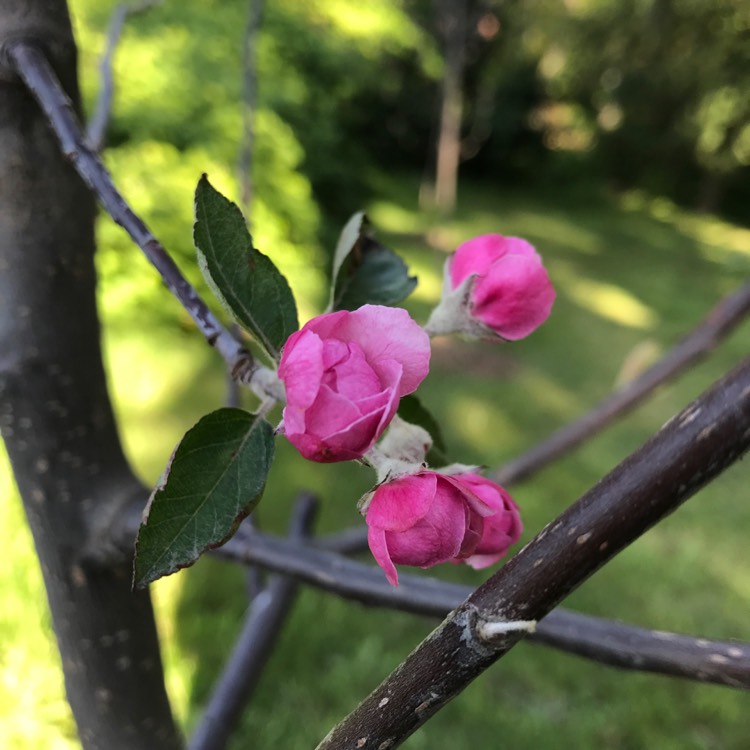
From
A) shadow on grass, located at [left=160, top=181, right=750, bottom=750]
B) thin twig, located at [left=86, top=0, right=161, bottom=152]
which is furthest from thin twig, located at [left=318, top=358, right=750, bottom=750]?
shadow on grass, located at [left=160, top=181, right=750, bottom=750]

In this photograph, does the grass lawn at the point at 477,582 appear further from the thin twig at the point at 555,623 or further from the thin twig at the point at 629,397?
the thin twig at the point at 555,623

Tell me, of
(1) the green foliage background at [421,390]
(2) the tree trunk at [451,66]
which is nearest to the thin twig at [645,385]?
(1) the green foliage background at [421,390]

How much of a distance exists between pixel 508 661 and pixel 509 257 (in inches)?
64.2

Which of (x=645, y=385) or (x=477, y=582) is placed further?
(x=477, y=582)

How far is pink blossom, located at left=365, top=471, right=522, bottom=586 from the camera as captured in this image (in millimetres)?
237

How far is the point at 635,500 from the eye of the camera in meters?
0.20

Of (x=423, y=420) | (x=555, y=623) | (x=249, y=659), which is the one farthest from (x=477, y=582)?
(x=423, y=420)

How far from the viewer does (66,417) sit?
1.37ft

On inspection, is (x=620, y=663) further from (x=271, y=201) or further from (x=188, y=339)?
(x=271, y=201)

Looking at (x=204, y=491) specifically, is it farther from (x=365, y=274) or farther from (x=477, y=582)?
(x=477, y=582)

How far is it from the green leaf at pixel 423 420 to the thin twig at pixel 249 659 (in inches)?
19.7

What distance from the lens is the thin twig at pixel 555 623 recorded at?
12.4 inches

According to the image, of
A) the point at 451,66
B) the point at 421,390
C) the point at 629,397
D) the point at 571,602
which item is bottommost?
the point at 421,390

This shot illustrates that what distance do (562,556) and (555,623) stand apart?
225 mm
